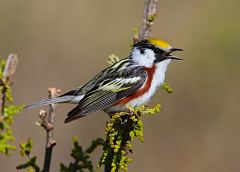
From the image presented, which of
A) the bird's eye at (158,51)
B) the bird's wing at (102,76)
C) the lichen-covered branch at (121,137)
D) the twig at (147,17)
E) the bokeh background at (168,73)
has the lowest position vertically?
the lichen-covered branch at (121,137)

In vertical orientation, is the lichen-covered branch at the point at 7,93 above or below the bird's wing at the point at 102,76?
below

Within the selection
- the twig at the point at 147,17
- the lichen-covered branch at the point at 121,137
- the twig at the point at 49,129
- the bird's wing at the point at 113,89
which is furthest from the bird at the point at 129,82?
the twig at the point at 49,129

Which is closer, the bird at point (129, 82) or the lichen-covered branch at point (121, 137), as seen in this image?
the lichen-covered branch at point (121, 137)

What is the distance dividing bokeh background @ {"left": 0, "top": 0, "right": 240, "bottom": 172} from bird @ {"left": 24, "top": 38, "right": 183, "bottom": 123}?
2235 millimetres

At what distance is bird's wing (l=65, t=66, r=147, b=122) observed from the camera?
532 cm

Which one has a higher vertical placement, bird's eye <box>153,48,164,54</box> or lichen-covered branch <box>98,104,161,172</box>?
bird's eye <box>153,48,164,54</box>

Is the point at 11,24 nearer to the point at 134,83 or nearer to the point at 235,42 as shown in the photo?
the point at 235,42

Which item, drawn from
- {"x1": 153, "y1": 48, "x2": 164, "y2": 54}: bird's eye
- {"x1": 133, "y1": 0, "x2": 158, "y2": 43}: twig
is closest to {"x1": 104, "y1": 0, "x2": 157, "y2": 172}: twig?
{"x1": 133, "y1": 0, "x2": 158, "y2": 43}: twig

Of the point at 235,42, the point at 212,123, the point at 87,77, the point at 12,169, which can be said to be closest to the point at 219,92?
the point at 212,123

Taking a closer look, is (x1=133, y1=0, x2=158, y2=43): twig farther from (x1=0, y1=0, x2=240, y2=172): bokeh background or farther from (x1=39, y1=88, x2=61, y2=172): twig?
(x1=0, y1=0, x2=240, y2=172): bokeh background

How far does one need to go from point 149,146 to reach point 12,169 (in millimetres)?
1896

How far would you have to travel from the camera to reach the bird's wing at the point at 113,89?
5320 mm

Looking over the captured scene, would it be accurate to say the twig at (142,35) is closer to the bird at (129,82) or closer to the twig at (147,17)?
the twig at (147,17)

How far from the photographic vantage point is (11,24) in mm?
9023
